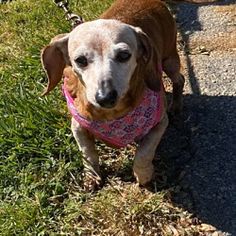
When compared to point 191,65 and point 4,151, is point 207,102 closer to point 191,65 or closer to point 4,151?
point 191,65

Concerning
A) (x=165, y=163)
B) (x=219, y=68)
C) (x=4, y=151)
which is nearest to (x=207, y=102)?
(x=219, y=68)

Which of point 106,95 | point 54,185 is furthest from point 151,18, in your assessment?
point 54,185

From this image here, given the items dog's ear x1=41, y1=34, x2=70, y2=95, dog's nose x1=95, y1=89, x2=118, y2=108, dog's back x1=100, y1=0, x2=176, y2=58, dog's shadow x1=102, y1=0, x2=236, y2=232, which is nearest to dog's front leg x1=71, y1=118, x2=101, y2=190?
dog's shadow x1=102, y1=0, x2=236, y2=232

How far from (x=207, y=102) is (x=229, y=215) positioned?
1002mm

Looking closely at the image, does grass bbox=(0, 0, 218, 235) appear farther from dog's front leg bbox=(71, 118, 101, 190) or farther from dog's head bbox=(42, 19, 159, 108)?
dog's head bbox=(42, 19, 159, 108)

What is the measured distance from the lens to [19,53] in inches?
171

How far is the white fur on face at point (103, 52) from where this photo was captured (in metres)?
2.51

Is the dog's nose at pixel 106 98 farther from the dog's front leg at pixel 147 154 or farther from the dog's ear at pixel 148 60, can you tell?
the dog's front leg at pixel 147 154

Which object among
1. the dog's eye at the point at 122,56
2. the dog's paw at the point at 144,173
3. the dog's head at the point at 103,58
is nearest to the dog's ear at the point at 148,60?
the dog's head at the point at 103,58

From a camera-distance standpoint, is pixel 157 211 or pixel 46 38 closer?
pixel 157 211

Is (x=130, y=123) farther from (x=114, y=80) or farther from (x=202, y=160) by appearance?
(x=202, y=160)

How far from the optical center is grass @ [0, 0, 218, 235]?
9.51ft

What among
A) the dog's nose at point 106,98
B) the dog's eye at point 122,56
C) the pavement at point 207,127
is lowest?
the pavement at point 207,127

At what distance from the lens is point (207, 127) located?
3465 millimetres
